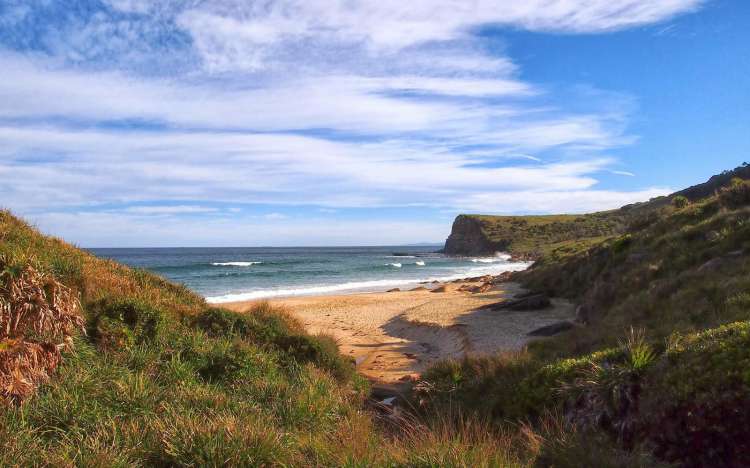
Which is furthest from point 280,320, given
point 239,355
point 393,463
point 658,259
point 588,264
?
point 588,264

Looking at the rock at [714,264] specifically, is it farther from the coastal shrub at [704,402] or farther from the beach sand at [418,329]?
the coastal shrub at [704,402]

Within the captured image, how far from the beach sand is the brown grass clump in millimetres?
7593

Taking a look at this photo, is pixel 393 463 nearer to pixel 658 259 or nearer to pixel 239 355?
pixel 239 355

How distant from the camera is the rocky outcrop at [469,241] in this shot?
110m

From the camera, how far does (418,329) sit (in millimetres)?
19688

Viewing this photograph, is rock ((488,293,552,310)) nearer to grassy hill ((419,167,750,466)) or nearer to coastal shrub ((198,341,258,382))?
grassy hill ((419,167,750,466))

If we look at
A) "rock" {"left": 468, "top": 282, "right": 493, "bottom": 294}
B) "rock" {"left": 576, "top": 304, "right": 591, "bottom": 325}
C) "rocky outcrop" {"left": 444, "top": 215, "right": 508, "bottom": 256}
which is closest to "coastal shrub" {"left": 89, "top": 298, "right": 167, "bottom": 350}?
"rock" {"left": 576, "top": 304, "right": 591, "bottom": 325}

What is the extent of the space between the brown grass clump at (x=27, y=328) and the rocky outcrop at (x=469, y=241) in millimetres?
101996

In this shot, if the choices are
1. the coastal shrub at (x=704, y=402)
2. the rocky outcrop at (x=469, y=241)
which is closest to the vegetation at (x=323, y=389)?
the coastal shrub at (x=704, y=402)

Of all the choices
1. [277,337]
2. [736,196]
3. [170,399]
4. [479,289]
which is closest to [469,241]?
[479,289]

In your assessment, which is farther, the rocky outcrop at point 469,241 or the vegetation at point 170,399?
the rocky outcrop at point 469,241

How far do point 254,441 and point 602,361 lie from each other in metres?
4.55

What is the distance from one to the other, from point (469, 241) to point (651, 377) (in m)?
119

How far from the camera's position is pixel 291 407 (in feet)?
21.5
